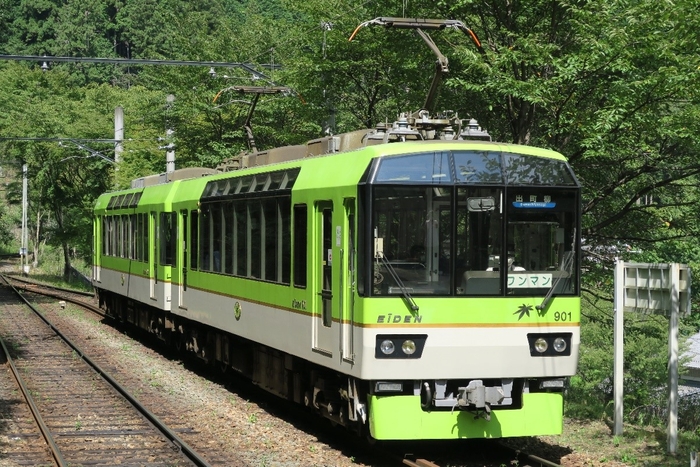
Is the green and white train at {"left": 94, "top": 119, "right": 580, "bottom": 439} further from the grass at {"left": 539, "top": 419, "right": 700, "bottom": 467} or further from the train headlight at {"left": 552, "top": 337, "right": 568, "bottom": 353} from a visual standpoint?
the grass at {"left": 539, "top": 419, "right": 700, "bottom": 467}

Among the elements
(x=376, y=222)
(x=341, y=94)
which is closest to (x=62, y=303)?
(x=341, y=94)

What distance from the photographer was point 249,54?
33.2 metres

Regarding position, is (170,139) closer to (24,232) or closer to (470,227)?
(470,227)

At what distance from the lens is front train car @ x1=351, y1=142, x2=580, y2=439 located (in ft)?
31.1

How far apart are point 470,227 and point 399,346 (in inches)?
49.1

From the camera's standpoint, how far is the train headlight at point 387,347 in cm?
943

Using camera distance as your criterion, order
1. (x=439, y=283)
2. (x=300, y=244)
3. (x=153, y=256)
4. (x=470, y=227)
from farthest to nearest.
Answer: (x=153, y=256), (x=300, y=244), (x=470, y=227), (x=439, y=283)

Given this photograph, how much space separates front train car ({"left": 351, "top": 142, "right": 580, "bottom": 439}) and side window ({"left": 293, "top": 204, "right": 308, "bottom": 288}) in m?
1.65

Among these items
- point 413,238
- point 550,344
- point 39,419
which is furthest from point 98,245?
point 550,344

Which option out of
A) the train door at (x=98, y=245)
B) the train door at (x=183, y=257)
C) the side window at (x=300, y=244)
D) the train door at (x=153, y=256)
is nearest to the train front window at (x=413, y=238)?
the side window at (x=300, y=244)

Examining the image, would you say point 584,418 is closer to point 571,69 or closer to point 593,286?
point 571,69

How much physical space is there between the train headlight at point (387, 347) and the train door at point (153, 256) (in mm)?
10521

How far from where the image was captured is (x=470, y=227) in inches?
382

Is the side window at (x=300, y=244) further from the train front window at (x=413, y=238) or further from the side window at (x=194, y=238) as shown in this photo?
the side window at (x=194, y=238)
